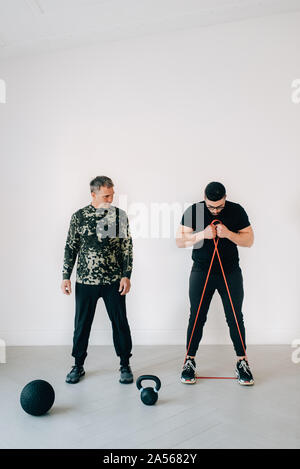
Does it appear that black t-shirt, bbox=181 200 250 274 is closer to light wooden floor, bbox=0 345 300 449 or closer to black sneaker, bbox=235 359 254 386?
black sneaker, bbox=235 359 254 386

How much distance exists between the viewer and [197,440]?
189cm

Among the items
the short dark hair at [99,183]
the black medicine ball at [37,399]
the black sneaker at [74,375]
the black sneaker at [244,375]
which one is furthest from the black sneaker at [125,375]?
the short dark hair at [99,183]

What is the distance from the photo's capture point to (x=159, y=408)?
225cm

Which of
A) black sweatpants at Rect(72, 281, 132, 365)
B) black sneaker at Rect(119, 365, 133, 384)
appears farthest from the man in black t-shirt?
black sweatpants at Rect(72, 281, 132, 365)

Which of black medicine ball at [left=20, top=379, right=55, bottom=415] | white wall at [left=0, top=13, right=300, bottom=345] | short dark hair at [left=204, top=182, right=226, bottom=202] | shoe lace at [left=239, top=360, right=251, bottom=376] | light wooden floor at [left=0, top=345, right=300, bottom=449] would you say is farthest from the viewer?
white wall at [left=0, top=13, right=300, bottom=345]

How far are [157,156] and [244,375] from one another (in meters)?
2.10

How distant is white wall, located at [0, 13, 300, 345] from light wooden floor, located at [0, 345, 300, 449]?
567 mm

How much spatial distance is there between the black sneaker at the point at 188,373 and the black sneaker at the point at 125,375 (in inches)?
14.4

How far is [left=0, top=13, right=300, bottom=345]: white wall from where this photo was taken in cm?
355

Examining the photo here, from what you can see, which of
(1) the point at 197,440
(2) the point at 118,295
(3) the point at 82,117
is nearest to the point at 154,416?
(1) the point at 197,440

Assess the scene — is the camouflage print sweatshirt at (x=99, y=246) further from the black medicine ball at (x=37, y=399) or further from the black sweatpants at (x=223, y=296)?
the black medicine ball at (x=37, y=399)

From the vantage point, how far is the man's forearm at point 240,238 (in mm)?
2559

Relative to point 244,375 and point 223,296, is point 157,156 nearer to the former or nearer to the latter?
point 223,296
